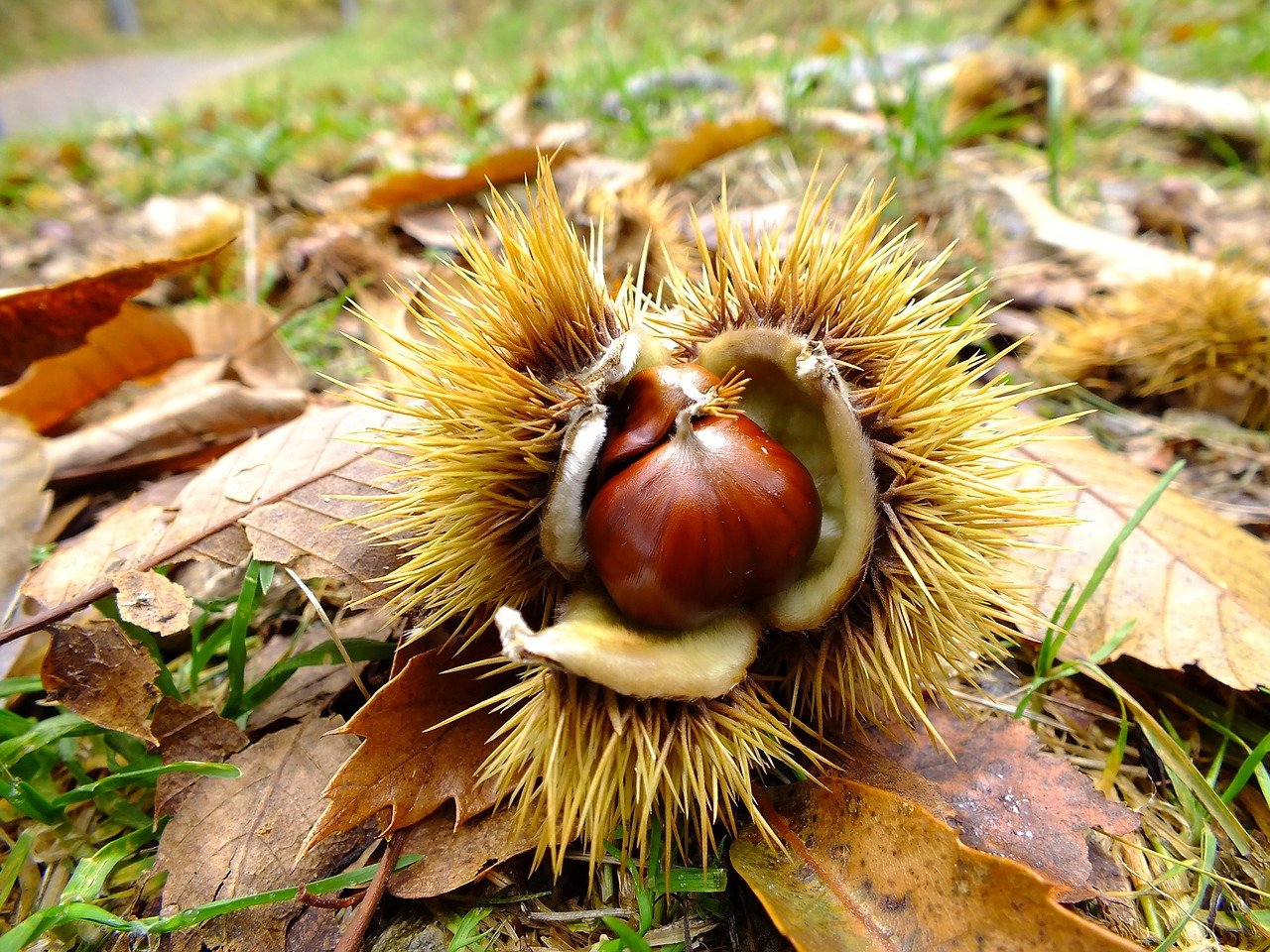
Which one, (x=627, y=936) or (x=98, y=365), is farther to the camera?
(x=98, y=365)

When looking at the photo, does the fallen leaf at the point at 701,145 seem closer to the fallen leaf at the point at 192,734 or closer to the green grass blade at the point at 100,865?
the fallen leaf at the point at 192,734

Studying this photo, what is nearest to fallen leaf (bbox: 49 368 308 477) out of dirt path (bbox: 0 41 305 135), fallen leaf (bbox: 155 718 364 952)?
fallen leaf (bbox: 155 718 364 952)

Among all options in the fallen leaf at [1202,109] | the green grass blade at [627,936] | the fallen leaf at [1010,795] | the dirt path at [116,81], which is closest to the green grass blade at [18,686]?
the green grass blade at [627,936]

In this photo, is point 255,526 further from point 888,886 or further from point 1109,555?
point 1109,555

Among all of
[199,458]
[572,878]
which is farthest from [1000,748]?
[199,458]

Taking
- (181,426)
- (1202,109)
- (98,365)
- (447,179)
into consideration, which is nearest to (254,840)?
(181,426)
